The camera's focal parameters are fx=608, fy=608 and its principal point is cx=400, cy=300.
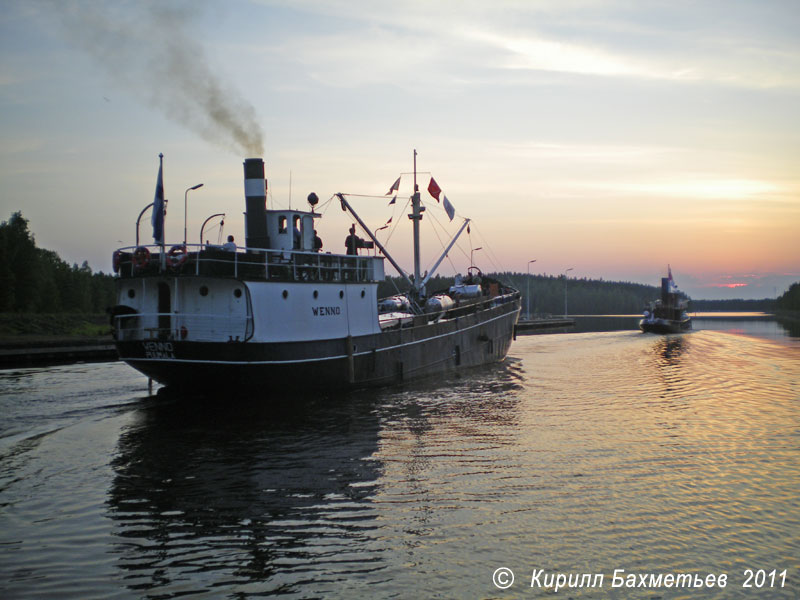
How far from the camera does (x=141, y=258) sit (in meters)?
23.1

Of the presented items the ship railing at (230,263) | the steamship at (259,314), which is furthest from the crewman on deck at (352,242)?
the ship railing at (230,263)

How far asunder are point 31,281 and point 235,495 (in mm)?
84875

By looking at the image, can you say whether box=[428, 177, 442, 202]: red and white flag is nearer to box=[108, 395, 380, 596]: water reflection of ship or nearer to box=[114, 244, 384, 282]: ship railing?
box=[114, 244, 384, 282]: ship railing

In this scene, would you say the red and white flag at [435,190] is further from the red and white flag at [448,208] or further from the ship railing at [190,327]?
the ship railing at [190,327]

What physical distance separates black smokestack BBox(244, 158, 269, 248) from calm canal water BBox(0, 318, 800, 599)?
23.3 ft

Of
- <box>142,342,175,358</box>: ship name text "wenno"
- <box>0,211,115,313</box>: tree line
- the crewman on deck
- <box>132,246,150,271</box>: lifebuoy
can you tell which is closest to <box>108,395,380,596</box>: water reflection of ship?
<box>142,342,175,358</box>: ship name text "wenno"

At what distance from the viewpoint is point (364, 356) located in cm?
2864

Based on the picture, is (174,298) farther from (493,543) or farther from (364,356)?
(493,543)

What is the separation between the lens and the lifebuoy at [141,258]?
23047 millimetres

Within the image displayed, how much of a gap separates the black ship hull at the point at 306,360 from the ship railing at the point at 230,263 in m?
2.69

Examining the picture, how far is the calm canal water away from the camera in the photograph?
9461 millimetres

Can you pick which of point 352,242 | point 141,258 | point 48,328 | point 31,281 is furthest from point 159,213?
point 31,281

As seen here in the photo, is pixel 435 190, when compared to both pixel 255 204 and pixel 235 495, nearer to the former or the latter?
pixel 255 204

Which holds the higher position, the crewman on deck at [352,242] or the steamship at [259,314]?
the crewman on deck at [352,242]
